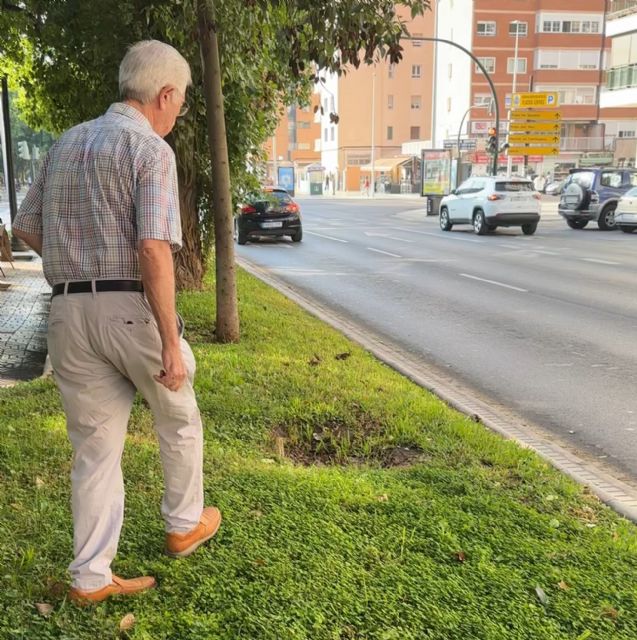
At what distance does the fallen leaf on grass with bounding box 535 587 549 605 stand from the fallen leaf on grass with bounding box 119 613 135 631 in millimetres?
1507

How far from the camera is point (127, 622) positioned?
2.52m

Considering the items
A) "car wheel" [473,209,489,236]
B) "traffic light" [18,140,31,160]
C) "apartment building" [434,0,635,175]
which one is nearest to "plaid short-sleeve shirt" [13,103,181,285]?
"traffic light" [18,140,31,160]

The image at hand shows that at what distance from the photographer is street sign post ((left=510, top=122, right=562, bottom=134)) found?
35.9 m

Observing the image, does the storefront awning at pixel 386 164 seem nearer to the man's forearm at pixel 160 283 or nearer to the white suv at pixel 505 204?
the white suv at pixel 505 204

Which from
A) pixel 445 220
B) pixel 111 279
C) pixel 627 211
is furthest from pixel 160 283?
pixel 445 220

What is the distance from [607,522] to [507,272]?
11160 millimetres

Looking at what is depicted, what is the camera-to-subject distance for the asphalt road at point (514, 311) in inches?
233

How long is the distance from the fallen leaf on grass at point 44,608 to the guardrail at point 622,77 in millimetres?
38625

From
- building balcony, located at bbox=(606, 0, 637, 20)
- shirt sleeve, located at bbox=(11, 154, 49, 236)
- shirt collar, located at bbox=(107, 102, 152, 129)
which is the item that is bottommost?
shirt sleeve, located at bbox=(11, 154, 49, 236)

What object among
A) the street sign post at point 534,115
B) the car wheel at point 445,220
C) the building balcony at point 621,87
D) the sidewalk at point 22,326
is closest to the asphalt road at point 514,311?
the sidewalk at point 22,326

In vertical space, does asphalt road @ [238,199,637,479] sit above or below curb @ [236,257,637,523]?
below

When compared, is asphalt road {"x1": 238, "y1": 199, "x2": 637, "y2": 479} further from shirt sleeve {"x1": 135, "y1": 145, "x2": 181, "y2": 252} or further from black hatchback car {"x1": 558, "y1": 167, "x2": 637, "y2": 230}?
black hatchback car {"x1": 558, "y1": 167, "x2": 637, "y2": 230}

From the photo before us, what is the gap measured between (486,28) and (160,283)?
230 ft

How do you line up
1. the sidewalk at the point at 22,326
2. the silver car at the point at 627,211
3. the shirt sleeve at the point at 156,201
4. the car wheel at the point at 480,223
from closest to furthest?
the shirt sleeve at the point at 156,201 → the sidewalk at the point at 22,326 → the silver car at the point at 627,211 → the car wheel at the point at 480,223
